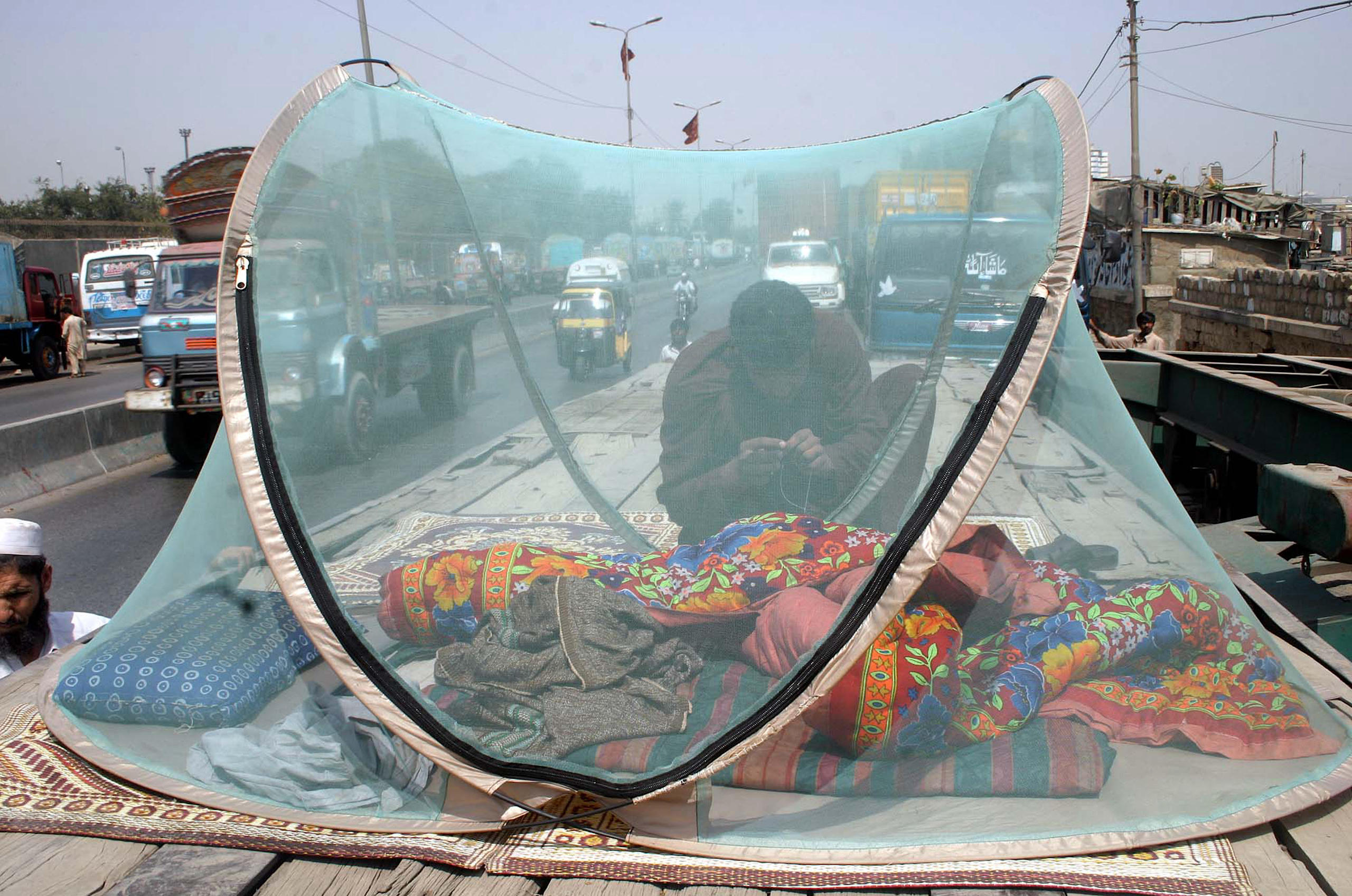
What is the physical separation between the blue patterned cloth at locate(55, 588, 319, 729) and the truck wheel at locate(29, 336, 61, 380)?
18.7 m

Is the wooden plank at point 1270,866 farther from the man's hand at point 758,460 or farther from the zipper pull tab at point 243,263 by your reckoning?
the zipper pull tab at point 243,263

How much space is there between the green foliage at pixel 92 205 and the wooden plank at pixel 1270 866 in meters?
49.9

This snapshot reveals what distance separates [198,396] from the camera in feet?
28.1

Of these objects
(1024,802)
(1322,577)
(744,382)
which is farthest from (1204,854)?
(1322,577)

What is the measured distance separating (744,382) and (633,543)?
2.75ft

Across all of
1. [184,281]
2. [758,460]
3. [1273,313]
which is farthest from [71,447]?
[1273,313]

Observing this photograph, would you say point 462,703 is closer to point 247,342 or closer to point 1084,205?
point 247,342

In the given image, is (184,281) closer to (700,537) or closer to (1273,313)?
(700,537)

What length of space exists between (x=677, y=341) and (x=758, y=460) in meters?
0.65

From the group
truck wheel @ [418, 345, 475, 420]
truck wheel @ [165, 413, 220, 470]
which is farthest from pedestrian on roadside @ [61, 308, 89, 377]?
truck wheel @ [418, 345, 475, 420]

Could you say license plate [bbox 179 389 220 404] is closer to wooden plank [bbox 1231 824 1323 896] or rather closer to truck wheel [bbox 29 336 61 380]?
wooden plank [bbox 1231 824 1323 896]

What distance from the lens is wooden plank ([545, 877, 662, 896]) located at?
1834 mm

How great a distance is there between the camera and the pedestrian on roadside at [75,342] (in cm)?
1808

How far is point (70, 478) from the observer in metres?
8.36
